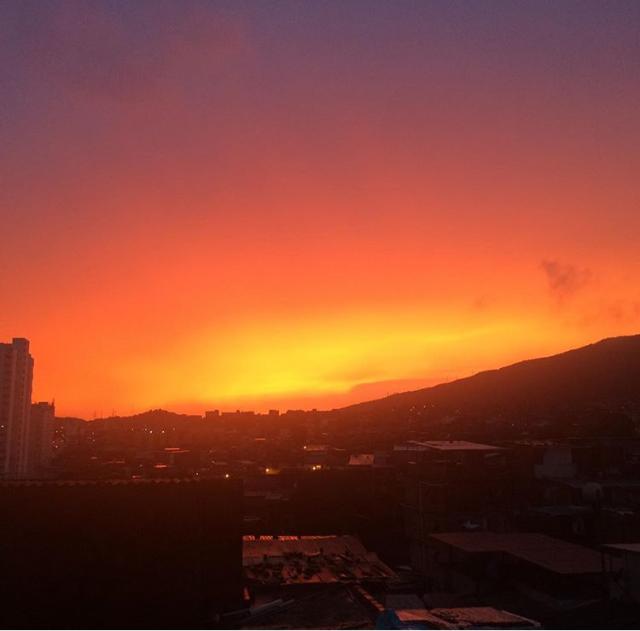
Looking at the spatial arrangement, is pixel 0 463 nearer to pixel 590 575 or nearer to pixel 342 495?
pixel 342 495

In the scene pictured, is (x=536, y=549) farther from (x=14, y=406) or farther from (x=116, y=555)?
(x=14, y=406)

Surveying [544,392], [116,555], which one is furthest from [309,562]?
[544,392]

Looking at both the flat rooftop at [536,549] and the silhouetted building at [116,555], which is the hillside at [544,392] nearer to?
the flat rooftop at [536,549]

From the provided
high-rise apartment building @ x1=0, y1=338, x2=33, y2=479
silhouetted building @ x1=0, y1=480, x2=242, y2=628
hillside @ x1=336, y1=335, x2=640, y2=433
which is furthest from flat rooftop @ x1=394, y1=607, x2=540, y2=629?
high-rise apartment building @ x1=0, y1=338, x2=33, y2=479

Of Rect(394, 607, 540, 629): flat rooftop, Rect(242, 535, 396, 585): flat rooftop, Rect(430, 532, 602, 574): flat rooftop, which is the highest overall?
Rect(394, 607, 540, 629): flat rooftop

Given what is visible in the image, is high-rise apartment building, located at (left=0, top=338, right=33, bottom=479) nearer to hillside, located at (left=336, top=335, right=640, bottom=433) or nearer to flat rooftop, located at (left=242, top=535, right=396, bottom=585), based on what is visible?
hillside, located at (left=336, top=335, right=640, bottom=433)

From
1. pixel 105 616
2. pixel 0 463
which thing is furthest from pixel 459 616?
pixel 0 463
